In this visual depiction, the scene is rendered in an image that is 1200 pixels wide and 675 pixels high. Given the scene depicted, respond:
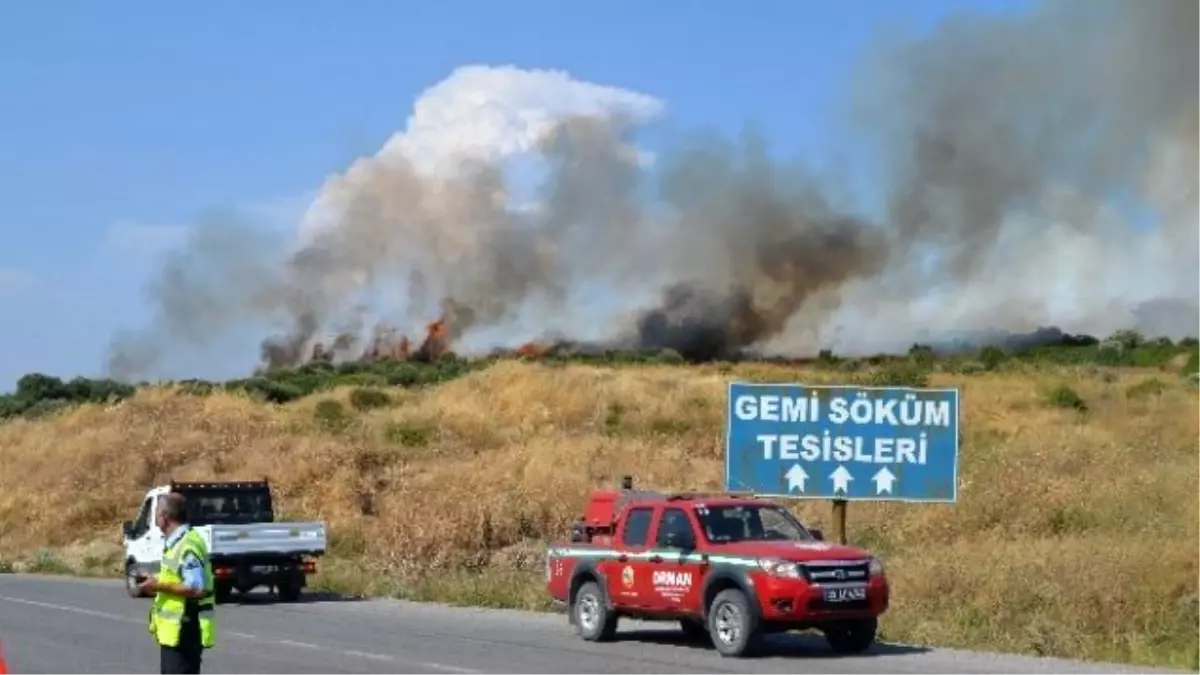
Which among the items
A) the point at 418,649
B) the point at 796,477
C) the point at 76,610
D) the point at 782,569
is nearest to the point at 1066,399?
the point at 796,477

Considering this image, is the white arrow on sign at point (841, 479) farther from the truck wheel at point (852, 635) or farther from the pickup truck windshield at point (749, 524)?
the truck wheel at point (852, 635)

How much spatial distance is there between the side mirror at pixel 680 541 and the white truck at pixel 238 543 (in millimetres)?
10271

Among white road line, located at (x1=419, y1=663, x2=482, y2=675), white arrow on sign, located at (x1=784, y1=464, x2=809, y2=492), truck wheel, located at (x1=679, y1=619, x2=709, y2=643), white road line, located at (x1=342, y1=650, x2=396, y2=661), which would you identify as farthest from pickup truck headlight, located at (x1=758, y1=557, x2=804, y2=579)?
white arrow on sign, located at (x1=784, y1=464, x2=809, y2=492)

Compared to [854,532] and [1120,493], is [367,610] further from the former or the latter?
[1120,493]

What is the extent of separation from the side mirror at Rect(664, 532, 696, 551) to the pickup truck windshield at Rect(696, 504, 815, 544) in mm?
193

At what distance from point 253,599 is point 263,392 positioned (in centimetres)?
3892

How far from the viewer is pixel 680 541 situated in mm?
19297

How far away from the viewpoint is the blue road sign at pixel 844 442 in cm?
2430

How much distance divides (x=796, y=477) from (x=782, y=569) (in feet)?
22.6

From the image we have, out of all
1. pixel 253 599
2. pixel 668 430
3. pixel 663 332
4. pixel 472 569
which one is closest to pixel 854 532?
pixel 472 569

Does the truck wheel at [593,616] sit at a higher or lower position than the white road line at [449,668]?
higher

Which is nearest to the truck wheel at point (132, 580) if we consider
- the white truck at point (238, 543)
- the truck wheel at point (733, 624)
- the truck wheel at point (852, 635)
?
the white truck at point (238, 543)

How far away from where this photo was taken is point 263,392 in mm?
68188

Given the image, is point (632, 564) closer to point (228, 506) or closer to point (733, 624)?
point (733, 624)
